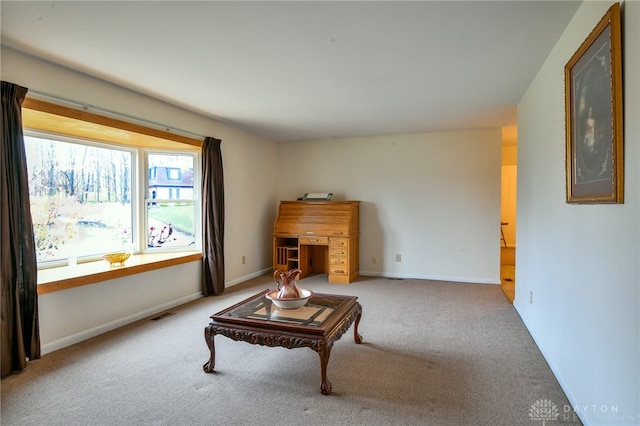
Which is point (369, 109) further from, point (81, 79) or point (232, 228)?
point (81, 79)

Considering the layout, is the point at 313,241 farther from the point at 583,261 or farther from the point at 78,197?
the point at 583,261

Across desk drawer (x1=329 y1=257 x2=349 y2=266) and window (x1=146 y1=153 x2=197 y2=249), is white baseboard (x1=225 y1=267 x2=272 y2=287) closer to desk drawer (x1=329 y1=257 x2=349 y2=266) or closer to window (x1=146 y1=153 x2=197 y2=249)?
window (x1=146 y1=153 x2=197 y2=249)

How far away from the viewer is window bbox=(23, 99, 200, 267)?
3.30m

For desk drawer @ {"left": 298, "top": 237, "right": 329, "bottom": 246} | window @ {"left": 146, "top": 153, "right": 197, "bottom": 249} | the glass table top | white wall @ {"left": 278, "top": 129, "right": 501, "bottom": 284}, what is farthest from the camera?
desk drawer @ {"left": 298, "top": 237, "right": 329, "bottom": 246}

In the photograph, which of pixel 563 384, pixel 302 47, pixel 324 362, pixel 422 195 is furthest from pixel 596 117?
pixel 422 195

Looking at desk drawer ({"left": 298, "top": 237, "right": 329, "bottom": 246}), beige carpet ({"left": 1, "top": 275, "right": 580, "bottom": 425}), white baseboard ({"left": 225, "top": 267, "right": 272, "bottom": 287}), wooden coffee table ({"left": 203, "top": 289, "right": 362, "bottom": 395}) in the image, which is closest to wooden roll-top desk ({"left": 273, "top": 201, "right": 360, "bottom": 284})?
desk drawer ({"left": 298, "top": 237, "right": 329, "bottom": 246})

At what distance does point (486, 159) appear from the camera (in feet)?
17.1

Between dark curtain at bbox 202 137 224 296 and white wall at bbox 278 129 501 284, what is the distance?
2014 millimetres

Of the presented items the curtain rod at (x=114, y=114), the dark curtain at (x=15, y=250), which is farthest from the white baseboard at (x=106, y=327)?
the curtain rod at (x=114, y=114)

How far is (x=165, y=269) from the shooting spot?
3.98 m

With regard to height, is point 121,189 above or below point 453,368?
above

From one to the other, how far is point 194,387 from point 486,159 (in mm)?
4764

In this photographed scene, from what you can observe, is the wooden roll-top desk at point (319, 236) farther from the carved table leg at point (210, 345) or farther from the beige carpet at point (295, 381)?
the carved table leg at point (210, 345)

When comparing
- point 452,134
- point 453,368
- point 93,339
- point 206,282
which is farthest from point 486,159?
point 93,339
